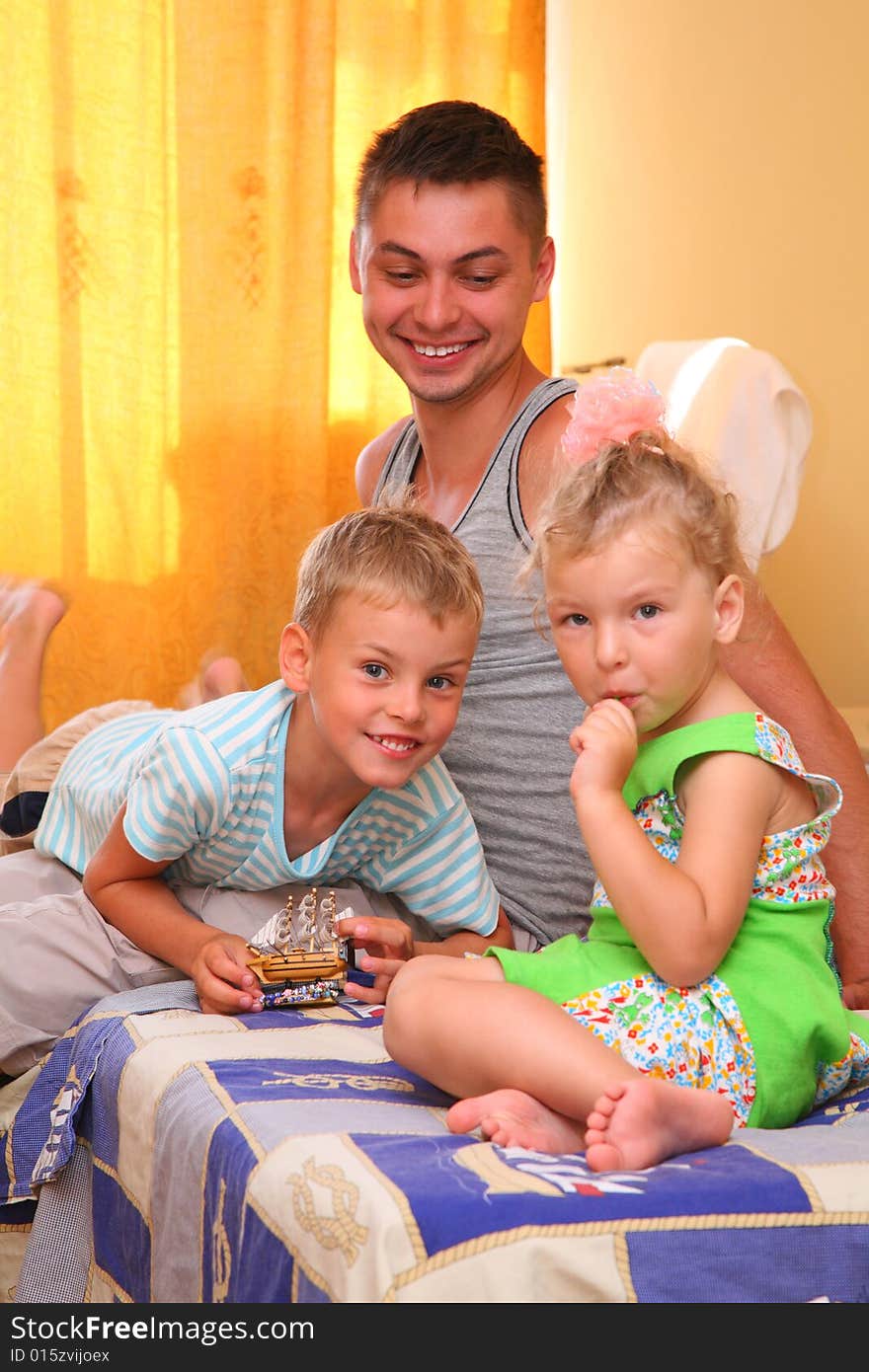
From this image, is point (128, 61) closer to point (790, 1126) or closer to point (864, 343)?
point (864, 343)

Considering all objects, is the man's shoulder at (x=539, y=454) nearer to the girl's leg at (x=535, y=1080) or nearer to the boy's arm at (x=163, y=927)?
the boy's arm at (x=163, y=927)

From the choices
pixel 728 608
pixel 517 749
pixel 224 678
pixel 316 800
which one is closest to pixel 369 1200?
pixel 728 608

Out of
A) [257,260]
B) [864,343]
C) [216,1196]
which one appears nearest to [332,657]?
[216,1196]

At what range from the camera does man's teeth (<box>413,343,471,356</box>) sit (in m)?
1.69

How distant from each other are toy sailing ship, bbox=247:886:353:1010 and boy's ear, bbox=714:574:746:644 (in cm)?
47

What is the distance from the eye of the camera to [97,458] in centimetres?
325

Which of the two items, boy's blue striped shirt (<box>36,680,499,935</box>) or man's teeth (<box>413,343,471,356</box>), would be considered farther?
man's teeth (<box>413,343,471,356</box>)

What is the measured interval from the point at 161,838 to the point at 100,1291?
0.42 metres

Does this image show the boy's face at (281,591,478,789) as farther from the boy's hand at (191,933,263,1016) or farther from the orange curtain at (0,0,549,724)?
the orange curtain at (0,0,549,724)

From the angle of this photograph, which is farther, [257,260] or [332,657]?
[257,260]

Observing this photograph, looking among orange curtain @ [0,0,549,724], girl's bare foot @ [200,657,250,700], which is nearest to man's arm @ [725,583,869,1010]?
girl's bare foot @ [200,657,250,700]

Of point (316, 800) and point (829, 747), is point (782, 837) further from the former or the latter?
point (316, 800)

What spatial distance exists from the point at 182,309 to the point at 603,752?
2.61 m

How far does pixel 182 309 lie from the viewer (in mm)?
3334
